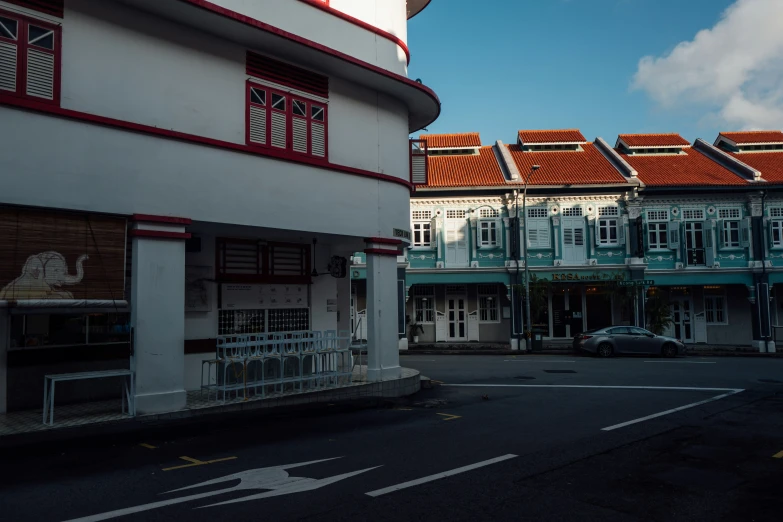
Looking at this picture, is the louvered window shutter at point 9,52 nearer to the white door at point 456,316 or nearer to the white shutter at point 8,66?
the white shutter at point 8,66

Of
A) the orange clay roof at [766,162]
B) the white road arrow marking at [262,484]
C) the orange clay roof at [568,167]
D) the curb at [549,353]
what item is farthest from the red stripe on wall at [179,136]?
the orange clay roof at [766,162]

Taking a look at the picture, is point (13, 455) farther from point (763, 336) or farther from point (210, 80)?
point (763, 336)

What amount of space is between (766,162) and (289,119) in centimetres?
2999

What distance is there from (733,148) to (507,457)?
33441 mm

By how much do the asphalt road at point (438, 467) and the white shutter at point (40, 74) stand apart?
17.3ft

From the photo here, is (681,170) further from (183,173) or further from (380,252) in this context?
(183,173)

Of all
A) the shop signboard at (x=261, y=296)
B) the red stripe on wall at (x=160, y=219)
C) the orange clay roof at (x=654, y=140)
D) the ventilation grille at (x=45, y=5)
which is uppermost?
the orange clay roof at (x=654, y=140)

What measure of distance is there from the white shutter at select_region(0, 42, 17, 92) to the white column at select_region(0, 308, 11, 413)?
3.81 meters

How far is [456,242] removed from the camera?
29469 mm

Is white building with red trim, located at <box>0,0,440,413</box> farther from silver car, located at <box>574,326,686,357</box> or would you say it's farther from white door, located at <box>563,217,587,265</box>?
white door, located at <box>563,217,587,265</box>

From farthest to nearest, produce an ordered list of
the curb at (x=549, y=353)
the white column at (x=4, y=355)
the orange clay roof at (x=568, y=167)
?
1. the orange clay roof at (x=568, y=167)
2. the curb at (x=549, y=353)
3. the white column at (x=4, y=355)

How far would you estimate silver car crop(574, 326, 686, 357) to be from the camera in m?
23.5

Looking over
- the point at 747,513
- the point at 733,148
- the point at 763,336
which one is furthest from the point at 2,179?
the point at 733,148

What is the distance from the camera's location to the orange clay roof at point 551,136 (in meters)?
33.7
